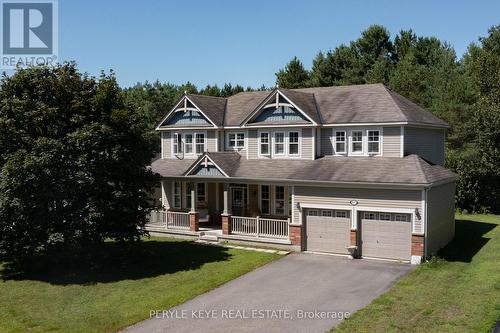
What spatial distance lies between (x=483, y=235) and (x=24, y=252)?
23374mm

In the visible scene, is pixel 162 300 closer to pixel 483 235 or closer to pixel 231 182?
pixel 231 182

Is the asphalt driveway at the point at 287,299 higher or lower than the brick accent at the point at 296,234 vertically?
lower

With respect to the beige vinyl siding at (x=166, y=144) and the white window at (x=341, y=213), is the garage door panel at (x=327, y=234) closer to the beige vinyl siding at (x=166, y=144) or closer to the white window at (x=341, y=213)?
the white window at (x=341, y=213)

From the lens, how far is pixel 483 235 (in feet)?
90.4

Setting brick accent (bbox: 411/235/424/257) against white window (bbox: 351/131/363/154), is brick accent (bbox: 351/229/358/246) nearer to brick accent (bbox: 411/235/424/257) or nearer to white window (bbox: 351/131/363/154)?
brick accent (bbox: 411/235/424/257)

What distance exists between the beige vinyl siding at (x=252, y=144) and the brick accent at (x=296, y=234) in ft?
18.8

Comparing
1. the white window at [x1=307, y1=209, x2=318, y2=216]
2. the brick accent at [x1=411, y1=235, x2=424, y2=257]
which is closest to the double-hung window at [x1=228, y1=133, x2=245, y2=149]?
the white window at [x1=307, y1=209, x2=318, y2=216]

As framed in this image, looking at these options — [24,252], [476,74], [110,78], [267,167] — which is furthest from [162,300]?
[476,74]

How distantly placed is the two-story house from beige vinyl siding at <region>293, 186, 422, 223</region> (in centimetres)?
5

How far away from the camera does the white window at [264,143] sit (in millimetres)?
28172

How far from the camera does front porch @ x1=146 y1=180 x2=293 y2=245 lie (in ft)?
85.8

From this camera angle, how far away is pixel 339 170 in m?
24.2

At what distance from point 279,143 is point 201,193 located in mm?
6637

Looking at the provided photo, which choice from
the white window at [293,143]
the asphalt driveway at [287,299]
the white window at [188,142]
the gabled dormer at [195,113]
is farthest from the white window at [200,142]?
the asphalt driveway at [287,299]
